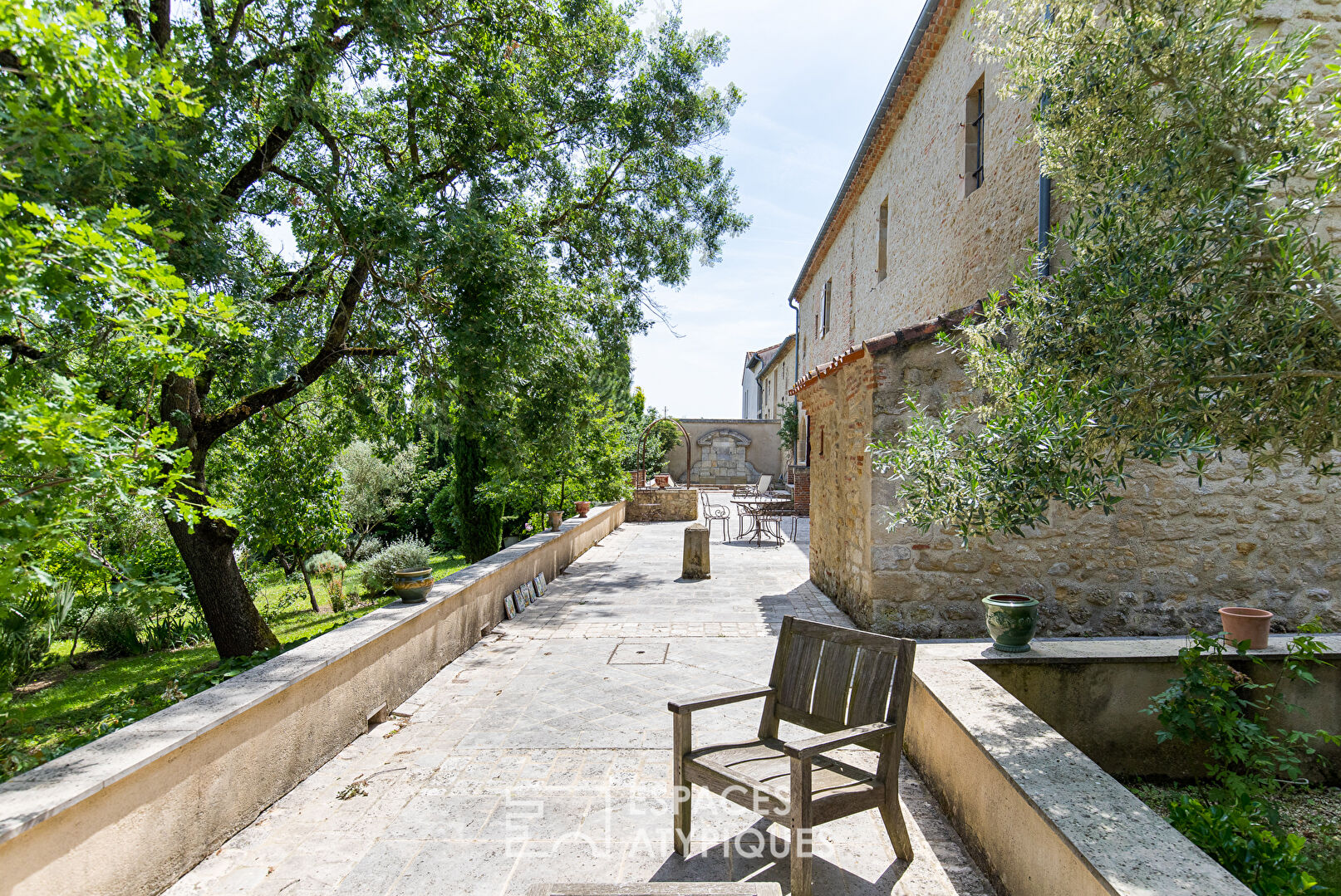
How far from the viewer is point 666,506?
17500 mm

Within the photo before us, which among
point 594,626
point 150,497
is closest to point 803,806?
point 150,497

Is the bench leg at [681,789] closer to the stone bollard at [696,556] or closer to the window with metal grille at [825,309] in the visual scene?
the stone bollard at [696,556]

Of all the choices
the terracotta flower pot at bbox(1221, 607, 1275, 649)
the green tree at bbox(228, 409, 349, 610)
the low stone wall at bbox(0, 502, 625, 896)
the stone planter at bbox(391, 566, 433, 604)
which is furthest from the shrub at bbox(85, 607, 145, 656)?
the terracotta flower pot at bbox(1221, 607, 1275, 649)

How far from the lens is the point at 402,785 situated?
11.0 ft

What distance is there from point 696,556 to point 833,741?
6800 mm

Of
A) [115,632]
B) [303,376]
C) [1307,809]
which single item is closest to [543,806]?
[1307,809]

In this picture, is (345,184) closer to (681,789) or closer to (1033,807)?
(681,789)

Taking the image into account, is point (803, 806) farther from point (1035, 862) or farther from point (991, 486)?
point (991, 486)

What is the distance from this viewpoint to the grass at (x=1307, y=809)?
3.04 meters

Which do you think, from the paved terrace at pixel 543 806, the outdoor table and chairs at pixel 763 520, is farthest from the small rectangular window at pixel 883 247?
the paved terrace at pixel 543 806

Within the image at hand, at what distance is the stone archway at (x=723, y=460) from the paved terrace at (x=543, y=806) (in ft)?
70.2

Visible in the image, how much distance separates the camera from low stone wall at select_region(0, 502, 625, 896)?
2.05m

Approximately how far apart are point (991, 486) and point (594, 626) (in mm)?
4426

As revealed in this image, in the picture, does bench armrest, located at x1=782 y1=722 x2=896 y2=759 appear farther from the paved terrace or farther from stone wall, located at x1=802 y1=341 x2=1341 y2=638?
stone wall, located at x1=802 y1=341 x2=1341 y2=638
